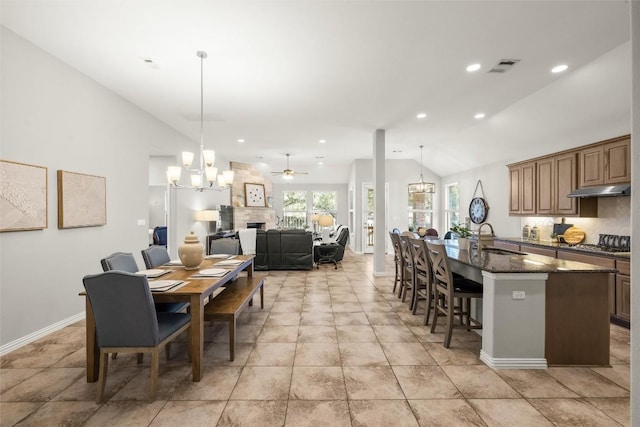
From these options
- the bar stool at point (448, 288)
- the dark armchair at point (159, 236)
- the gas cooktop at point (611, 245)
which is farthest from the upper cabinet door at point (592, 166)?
the dark armchair at point (159, 236)

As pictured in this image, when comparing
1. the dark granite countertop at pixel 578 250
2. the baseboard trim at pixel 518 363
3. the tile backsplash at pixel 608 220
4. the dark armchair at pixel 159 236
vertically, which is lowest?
the baseboard trim at pixel 518 363

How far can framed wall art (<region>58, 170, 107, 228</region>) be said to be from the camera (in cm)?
336

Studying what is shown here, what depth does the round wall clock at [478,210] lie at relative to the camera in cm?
693

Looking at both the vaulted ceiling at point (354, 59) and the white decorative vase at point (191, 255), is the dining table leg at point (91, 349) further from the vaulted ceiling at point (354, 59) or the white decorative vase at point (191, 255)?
the vaulted ceiling at point (354, 59)

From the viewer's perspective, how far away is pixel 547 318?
255 centimetres

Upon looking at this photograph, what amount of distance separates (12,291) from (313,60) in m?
3.76

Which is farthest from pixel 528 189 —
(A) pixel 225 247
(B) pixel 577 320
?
(A) pixel 225 247

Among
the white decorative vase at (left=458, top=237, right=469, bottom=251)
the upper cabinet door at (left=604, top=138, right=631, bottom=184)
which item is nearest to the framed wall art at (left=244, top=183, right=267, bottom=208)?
the white decorative vase at (left=458, top=237, right=469, bottom=251)

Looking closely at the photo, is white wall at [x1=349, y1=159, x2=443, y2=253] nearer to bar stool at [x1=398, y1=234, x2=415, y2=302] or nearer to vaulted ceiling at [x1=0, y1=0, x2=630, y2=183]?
vaulted ceiling at [x1=0, y1=0, x2=630, y2=183]

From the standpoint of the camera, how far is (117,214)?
429 cm

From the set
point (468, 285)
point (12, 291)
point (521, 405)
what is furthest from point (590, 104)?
point (12, 291)

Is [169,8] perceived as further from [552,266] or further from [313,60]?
[552,266]

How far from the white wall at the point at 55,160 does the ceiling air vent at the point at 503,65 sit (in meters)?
4.90

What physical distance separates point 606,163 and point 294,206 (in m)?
9.42
